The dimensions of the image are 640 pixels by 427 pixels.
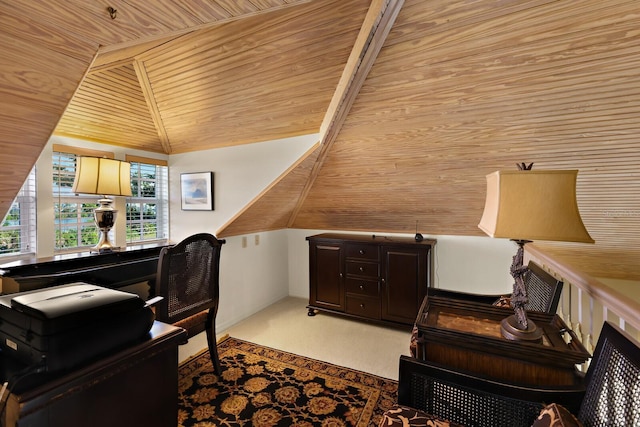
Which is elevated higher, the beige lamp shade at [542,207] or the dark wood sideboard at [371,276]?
the beige lamp shade at [542,207]

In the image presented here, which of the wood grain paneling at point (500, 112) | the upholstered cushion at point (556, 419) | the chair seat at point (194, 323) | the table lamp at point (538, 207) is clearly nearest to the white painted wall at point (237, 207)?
the wood grain paneling at point (500, 112)

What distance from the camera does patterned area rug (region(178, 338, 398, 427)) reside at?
1846 mm

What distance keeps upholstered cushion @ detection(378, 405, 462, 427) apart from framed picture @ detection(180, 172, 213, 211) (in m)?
2.83

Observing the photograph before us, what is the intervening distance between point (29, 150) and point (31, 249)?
1396 millimetres

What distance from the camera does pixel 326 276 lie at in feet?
11.7

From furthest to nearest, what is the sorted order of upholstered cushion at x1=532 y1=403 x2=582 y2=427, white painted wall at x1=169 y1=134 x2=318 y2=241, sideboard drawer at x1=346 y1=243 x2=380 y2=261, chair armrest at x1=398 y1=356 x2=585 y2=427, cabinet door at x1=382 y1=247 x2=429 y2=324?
sideboard drawer at x1=346 y1=243 x2=380 y2=261
cabinet door at x1=382 y1=247 x2=429 y2=324
white painted wall at x1=169 y1=134 x2=318 y2=241
chair armrest at x1=398 y1=356 x2=585 y2=427
upholstered cushion at x1=532 y1=403 x2=582 y2=427

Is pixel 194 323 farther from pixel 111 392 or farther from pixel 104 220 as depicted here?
pixel 111 392

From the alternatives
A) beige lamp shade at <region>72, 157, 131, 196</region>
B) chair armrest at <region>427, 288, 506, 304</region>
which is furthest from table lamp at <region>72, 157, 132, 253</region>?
chair armrest at <region>427, 288, 506, 304</region>

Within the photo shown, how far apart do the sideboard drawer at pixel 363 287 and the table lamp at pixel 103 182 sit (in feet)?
7.82

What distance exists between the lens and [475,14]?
162 cm

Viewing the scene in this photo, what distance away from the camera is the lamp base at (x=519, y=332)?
1196 millimetres

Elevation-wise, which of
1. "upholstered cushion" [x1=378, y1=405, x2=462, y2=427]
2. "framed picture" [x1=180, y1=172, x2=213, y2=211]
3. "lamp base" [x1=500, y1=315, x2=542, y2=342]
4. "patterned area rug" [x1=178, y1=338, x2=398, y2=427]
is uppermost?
"framed picture" [x1=180, y1=172, x2=213, y2=211]

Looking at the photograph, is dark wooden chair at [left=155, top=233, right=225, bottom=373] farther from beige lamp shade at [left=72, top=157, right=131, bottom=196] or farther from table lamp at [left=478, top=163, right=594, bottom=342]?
table lamp at [left=478, top=163, right=594, bottom=342]

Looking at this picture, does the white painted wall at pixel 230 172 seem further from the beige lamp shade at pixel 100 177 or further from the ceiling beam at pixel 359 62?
the beige lamp shade at pixel 100 177
